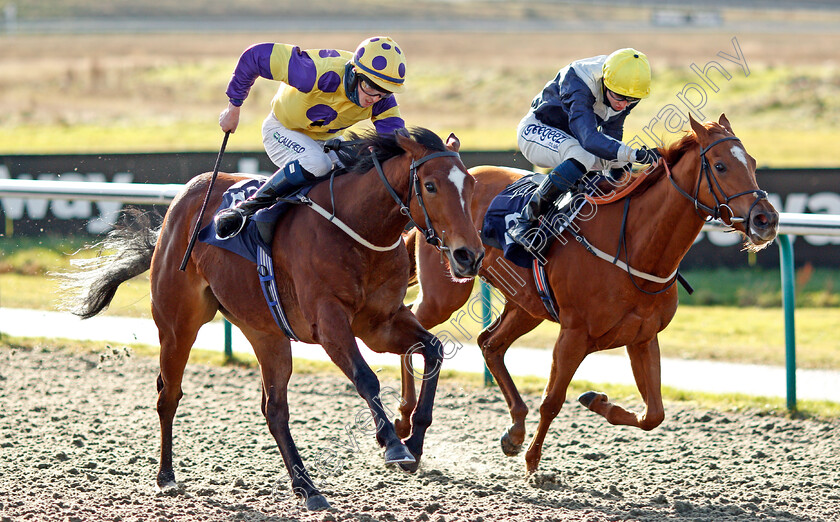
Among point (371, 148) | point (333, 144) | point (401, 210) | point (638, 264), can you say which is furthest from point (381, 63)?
point (638, 264)

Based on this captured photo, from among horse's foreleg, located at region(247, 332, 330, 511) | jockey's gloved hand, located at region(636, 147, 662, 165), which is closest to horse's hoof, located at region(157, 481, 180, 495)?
horse's foreleg, located at region(247, 332, 330, 511)

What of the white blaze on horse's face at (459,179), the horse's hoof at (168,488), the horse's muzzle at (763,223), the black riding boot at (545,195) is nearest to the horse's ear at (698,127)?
the horse's muzzle at (763,223)

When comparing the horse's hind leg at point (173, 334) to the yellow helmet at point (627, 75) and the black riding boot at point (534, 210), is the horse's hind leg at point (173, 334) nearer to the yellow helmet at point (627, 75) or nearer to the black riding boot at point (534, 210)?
the black riding boot at point (534, 210)

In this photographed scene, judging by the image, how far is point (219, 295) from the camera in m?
4.84

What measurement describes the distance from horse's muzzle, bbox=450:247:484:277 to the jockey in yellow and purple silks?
972mm

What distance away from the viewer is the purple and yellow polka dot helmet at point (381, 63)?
4266mm

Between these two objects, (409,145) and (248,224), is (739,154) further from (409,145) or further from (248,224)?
(248,224)

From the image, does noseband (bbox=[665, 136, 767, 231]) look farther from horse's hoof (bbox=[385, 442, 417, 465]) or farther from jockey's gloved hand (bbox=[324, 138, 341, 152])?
horse's hoof (bbox=[385, 442, 417, 465])

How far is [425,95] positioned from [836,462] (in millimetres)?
20164

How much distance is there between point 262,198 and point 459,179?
3.70 feet

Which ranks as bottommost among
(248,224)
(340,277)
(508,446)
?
(508,446)

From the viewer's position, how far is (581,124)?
15.5ft

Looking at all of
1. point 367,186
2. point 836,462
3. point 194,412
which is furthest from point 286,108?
point 836,462

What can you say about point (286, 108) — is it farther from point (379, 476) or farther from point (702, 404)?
point (702, 404)
